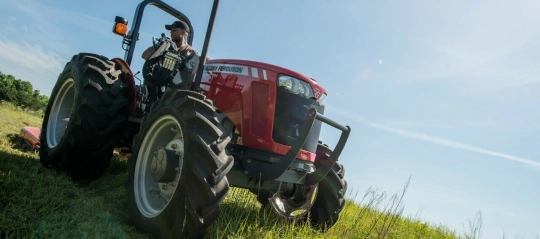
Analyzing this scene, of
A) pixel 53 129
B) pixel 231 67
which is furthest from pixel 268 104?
pixel 53 129

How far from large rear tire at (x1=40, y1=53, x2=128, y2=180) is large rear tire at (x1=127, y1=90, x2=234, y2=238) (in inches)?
32.5

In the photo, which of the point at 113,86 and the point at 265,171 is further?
the point at 113,86

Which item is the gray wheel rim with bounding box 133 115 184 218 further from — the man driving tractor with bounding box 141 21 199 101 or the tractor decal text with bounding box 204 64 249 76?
the tractor decal text with bounding box 204 64 249 76

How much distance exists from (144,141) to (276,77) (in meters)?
1.18

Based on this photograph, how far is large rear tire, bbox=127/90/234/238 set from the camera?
2377 mm

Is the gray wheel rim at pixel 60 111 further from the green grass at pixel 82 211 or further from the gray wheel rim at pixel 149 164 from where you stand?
the gray wheel rim at pixel 149 164

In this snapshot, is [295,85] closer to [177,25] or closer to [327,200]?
[327,200]

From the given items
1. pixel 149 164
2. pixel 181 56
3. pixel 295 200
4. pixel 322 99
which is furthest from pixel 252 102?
pixel 181 56

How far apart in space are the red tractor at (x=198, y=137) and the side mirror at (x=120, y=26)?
1 centimetres

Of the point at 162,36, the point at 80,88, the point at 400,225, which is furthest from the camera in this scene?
the point at 400,225

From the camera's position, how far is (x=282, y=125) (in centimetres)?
307

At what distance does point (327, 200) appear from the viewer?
3.74 m

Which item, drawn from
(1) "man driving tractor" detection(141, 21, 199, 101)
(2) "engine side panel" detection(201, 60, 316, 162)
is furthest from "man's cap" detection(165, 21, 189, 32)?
(2) "engine side panel" detection(201, 60, 316, 162)

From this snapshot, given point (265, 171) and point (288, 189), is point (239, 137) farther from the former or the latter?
point (288, 189)
